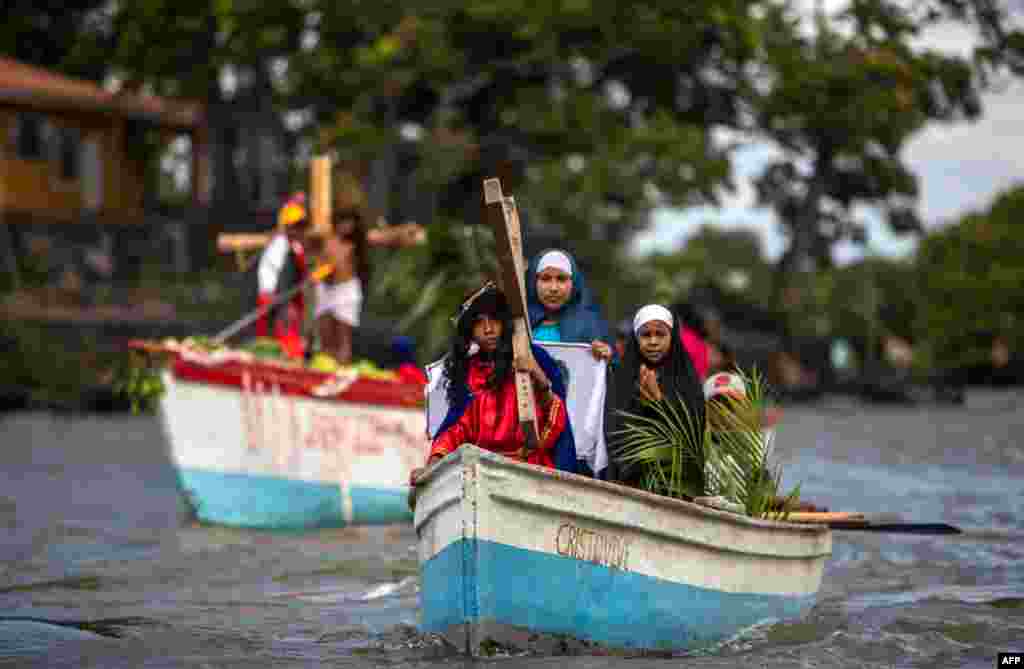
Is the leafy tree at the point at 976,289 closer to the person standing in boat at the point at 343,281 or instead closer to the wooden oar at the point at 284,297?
the person standing in boat at the point at 343,281

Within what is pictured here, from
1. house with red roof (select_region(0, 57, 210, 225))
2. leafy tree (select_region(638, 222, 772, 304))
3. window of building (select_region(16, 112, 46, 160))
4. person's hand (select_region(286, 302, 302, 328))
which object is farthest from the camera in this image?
leafy tree (select_region(638, 222, 772, 304))

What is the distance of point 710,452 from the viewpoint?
10883mm

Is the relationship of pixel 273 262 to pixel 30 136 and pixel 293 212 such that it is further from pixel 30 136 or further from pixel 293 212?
pixel 30 136

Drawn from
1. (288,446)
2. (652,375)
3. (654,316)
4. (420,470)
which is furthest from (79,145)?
(420,470)

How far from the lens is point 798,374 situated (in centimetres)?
6028

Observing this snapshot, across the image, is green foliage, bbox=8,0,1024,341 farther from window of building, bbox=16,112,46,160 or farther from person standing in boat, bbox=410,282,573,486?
person standing in boat, bbox=410,282,573,486

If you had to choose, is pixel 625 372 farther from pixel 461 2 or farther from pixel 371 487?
pixel 461 2

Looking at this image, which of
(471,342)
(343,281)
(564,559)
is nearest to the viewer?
(564,559)

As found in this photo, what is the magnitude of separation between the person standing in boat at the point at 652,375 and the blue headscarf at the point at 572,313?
186mm

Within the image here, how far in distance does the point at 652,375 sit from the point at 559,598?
1.50m

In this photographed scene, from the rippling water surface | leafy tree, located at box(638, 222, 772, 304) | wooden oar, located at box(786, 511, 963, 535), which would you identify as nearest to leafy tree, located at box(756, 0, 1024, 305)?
the rippling water surface

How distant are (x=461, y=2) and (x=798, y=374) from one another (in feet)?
85.4

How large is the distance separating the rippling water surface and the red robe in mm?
1001

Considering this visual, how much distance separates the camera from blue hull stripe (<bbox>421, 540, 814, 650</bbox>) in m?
9.63
